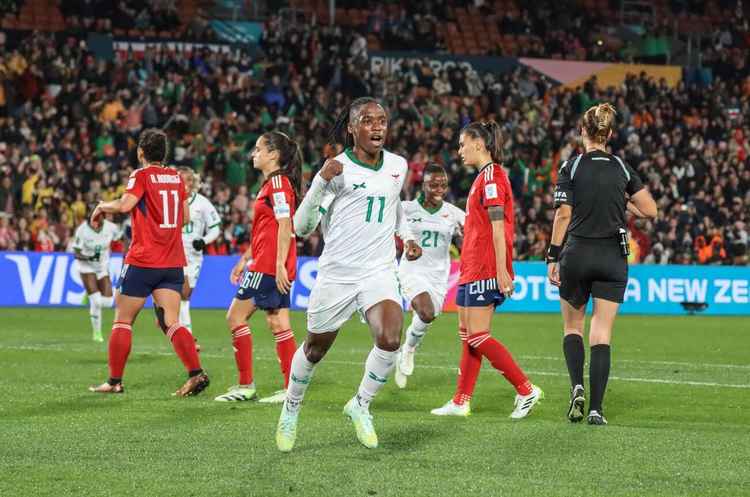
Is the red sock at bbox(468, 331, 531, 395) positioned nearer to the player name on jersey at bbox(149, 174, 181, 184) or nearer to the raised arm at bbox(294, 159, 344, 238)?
the raised arm at bbox(294, 159, 344, 238)

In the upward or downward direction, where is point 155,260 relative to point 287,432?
upward

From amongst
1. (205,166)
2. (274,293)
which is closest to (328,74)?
(205,166)

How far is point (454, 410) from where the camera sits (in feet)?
33.6

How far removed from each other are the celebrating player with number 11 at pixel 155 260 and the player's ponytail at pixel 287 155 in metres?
1.03

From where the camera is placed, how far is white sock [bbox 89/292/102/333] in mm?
18672

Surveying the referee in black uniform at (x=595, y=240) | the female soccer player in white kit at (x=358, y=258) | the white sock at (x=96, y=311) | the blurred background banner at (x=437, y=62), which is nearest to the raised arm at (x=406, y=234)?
the female soccer player in white kit at (x=358, y=258)

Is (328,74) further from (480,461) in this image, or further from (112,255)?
(480,461)

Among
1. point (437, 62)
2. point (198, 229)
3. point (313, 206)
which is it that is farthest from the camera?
point (437, 62)

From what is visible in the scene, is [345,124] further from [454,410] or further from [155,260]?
[155,260]

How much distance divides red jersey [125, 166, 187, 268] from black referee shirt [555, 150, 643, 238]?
360 centimetres

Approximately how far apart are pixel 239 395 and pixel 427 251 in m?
2.88

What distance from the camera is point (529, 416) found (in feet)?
33.4

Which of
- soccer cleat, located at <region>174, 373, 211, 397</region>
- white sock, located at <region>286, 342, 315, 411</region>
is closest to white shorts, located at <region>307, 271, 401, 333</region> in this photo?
white sock, located at <region>286, 342, 315, 411</region>

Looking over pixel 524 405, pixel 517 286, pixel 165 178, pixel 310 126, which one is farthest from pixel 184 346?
pixel 310 126
